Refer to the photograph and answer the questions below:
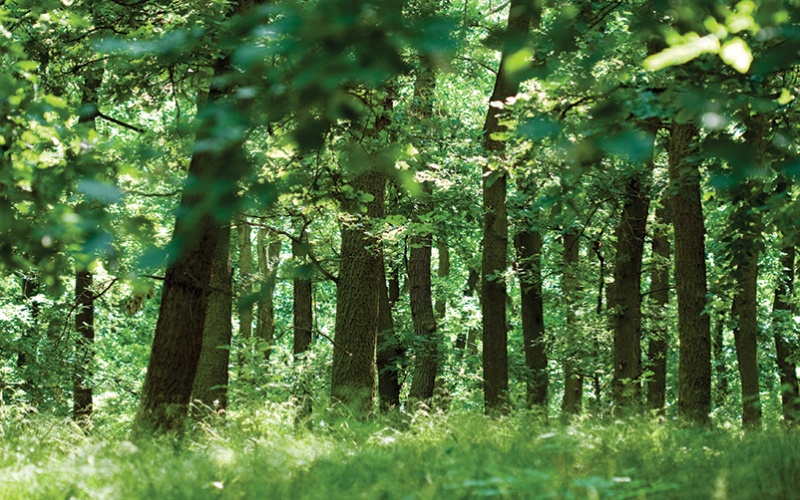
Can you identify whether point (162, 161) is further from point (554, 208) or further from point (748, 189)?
point (748, 189)

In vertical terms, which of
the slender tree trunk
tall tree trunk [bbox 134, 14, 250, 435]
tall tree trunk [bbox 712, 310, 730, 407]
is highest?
the slender tree trunk

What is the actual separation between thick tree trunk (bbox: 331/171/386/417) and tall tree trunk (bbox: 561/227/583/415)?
521 centimetres

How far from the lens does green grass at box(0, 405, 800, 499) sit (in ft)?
16.4

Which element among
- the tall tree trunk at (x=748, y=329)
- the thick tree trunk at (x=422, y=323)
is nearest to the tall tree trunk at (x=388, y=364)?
the thick tree trunk at (x=422, y=323)

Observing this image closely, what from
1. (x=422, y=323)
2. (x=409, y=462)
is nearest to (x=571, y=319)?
(x=422, y=323)

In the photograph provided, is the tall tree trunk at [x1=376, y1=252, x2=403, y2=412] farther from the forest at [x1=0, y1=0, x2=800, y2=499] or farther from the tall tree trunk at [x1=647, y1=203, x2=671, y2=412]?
the tall tree trunk at [x1=647, y1=203, x2=671, y2=412]

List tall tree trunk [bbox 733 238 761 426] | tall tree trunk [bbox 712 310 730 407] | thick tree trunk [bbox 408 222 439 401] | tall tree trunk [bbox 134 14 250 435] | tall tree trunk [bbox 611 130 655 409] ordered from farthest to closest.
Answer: tall tree trunk [bbox 712 310 730 407] → thick tree trunk [bbox 408 222 439 401] → tall tree trunk [bbox 611 130 655 409] → tall tree trunk [bbox 733 238 761 426] → tall tree trunk [bbox 134 14 250 435]

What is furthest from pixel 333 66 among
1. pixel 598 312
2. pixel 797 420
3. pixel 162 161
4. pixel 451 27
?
pixel 598 312

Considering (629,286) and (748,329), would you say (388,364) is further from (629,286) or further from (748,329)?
(748,329)

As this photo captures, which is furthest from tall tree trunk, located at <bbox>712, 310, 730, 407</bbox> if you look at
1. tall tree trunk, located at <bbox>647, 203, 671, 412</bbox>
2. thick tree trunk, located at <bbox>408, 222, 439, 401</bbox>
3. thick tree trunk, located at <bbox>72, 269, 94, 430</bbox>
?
thick tree trunk, located at <bbox>72, 269, 94, 430</bbox>

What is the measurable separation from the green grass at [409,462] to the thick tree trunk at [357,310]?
4751 mm

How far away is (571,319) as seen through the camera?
2169cm

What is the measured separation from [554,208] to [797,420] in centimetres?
361

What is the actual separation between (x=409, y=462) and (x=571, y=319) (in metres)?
16.3
